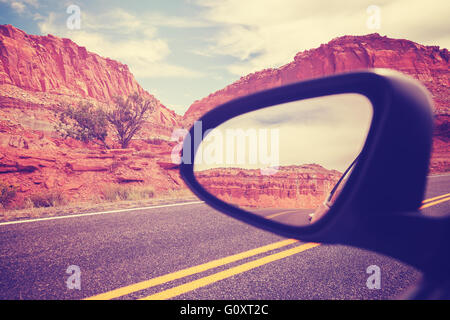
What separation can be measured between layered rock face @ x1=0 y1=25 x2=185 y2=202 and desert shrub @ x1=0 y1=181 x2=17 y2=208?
2.36 feet

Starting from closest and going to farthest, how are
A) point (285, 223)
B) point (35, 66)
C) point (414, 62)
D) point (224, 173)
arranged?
point (285, 223)
point (224, 173)
point (414, 62)
point (35, 66)

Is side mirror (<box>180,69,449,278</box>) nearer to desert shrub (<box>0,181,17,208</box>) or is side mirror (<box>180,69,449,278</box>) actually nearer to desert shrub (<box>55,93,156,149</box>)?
desert shrub (<box>0,181,17,208</box>)

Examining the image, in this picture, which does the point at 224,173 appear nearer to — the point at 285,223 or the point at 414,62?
the point at 285,223

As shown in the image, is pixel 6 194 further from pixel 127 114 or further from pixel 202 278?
pixel 127 114

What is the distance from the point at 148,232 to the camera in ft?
13.1

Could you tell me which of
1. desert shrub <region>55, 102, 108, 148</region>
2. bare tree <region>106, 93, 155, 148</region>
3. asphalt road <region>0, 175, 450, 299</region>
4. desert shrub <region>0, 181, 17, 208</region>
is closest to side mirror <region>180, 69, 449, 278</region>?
asphalt road <region>0, 175, 450, 299</region>

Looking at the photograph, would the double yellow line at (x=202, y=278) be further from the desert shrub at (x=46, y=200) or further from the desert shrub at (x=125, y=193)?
the desert shrub at (x=46, y=200)

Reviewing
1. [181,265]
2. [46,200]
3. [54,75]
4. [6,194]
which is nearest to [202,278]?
[181,265]

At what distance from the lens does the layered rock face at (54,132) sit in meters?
14.4

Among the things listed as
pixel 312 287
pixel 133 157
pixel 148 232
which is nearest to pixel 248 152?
pixel 312 287

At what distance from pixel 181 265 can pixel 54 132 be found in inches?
1704

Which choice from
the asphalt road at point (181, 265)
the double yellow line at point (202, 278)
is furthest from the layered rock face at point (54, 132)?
the double yellow line at point (202, 278)

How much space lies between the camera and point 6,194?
1135 cm
